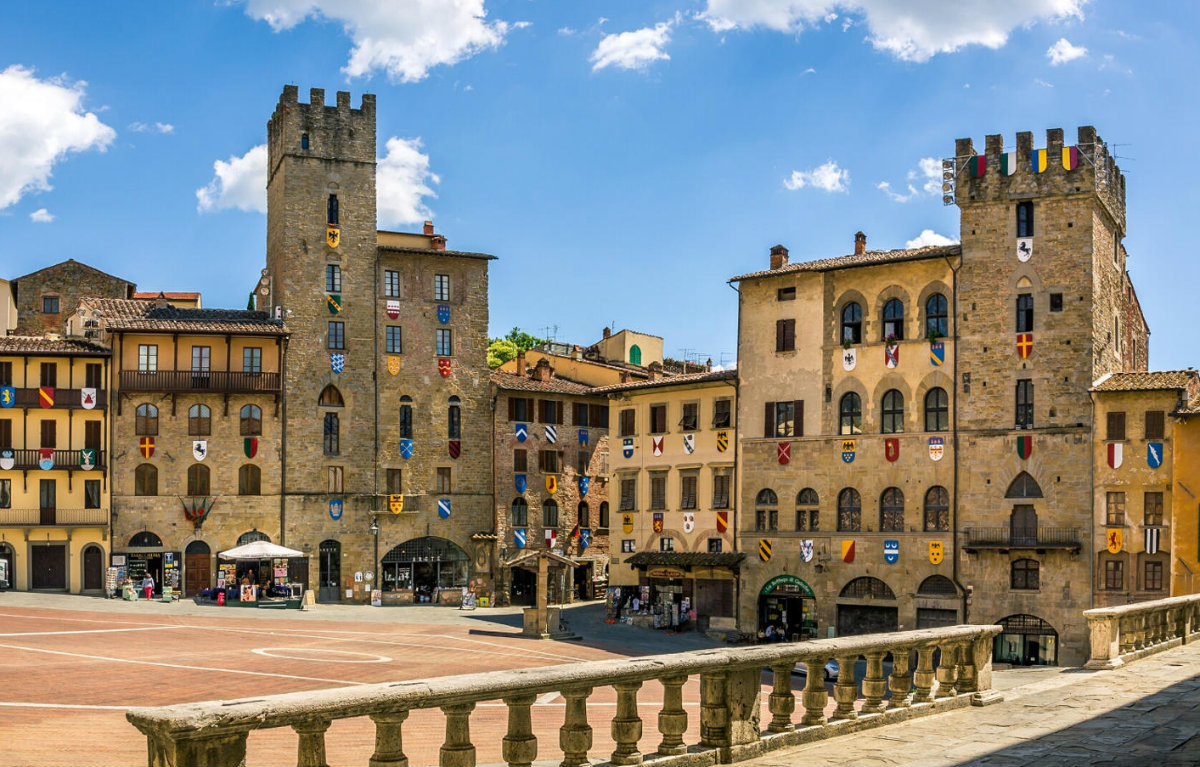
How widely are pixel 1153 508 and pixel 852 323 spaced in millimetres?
14398

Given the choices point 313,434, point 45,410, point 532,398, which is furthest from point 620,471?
point 45,410

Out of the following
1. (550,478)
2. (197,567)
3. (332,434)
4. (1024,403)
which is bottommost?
(197,567)

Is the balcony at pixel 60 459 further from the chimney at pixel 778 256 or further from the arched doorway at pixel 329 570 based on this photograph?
the chimney at pixel 778 256

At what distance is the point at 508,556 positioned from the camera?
6825cm

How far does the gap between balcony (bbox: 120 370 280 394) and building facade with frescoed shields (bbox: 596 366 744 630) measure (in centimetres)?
1651

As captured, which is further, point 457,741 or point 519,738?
point 519,738

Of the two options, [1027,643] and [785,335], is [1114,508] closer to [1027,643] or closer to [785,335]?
[1027,643]

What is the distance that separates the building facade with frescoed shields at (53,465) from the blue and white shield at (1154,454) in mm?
44411

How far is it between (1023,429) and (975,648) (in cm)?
3818

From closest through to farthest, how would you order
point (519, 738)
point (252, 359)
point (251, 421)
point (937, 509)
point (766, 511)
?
point (519, 738), point (937, 509), point (766, 511), point (251, 421), point (252, 359)

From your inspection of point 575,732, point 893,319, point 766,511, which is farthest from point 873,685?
point 766,511

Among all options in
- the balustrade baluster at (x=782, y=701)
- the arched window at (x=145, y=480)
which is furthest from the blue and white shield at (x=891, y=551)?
the balustrade baluster at (x=782, y=701)

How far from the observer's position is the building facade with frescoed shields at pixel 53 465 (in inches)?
2361

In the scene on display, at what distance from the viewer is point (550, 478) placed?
70125 millimetres
